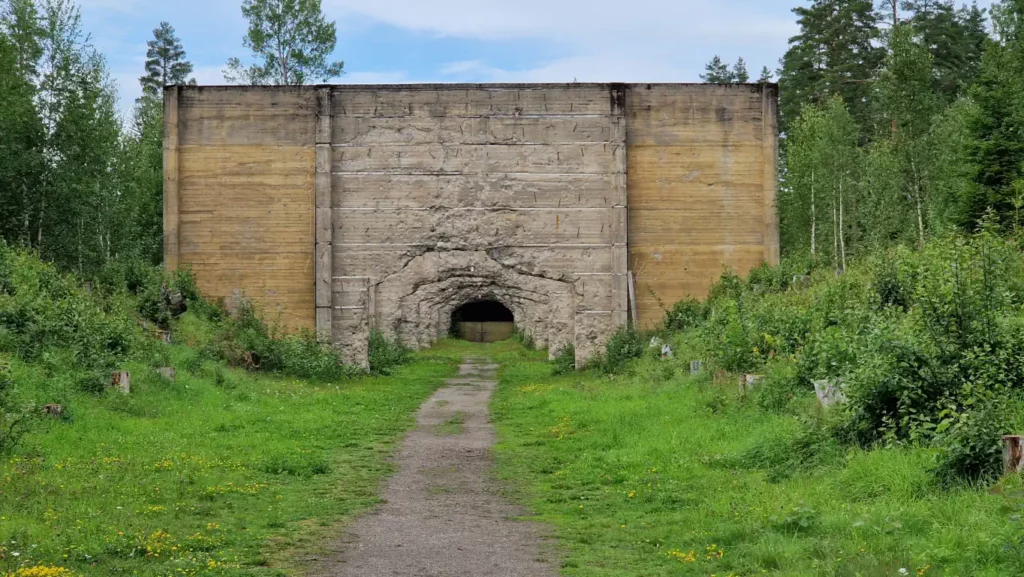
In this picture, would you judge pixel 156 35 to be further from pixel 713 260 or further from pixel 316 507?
pixel 316 507

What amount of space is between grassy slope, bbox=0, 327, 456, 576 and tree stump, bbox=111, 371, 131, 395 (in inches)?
13.0

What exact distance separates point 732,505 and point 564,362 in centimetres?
1494

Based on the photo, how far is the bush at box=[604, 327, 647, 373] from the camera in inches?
859

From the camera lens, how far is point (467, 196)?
23625 mm

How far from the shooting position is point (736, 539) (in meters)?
7.47

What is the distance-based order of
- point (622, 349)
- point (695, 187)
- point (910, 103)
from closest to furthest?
point (622, 349), point (695, 187), point (910, 103)

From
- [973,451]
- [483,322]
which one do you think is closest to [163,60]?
[483,322]

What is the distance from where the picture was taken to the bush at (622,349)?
21.8m

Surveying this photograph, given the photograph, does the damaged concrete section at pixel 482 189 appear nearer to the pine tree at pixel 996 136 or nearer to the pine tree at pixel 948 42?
the pine tree at pixel 996 136

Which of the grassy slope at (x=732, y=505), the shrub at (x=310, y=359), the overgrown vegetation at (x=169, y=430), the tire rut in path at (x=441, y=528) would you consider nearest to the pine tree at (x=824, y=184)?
the shrub at (x=310, y=359)

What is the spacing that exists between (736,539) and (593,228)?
54.2ft

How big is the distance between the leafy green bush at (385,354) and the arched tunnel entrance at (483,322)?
8051 millimetres

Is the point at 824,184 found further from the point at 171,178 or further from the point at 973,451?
the point at 973,451

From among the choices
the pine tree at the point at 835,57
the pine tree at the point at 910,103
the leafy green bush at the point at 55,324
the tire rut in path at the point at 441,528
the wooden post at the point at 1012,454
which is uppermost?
the pine tree at the point at 835,57
